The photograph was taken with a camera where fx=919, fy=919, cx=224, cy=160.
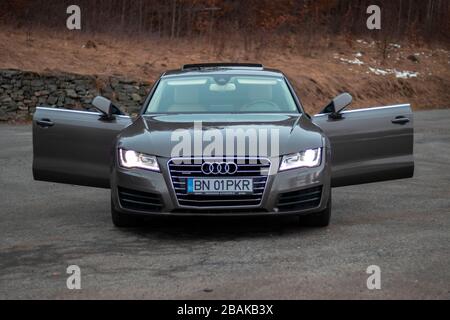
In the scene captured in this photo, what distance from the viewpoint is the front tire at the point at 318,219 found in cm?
818

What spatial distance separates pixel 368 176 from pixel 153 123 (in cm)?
212

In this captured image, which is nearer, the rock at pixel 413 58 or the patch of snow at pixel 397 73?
the patch of snow at pixel 397 73

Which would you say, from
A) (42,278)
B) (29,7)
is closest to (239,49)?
(29,7)

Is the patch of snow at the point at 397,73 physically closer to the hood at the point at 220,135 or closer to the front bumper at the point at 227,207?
the hood at the point at 220,135

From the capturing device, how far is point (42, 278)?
20.8ft

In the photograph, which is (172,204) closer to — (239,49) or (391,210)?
(391,210)

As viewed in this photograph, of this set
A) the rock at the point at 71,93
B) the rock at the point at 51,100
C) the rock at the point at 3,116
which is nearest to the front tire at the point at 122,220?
the rock at the point at 3,116

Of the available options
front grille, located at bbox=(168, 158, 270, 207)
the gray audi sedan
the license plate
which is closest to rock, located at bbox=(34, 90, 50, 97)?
the gray audi sedan

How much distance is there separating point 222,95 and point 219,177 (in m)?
1.79

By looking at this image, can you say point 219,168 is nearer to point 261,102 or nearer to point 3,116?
point 261,102

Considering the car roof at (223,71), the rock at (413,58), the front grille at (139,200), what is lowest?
the rock at (413,58)

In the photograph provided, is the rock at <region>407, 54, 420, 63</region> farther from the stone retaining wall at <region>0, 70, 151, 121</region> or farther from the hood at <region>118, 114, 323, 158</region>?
the hood at <region>118, 114, 323, 158</region>

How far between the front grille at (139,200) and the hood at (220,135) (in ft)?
1.20

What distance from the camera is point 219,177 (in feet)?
24.9
